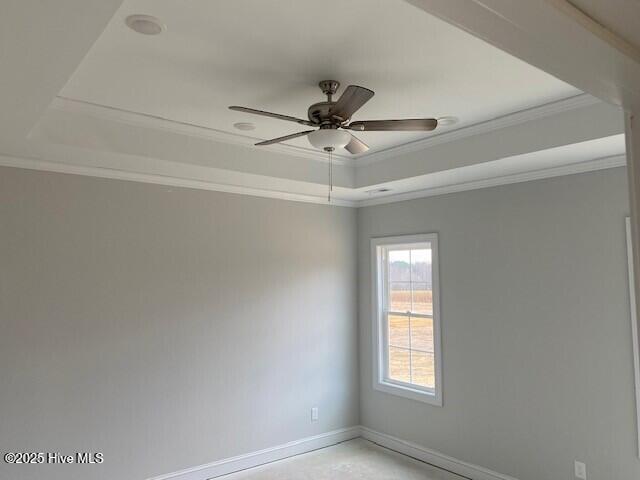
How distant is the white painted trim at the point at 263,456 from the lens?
154 inches

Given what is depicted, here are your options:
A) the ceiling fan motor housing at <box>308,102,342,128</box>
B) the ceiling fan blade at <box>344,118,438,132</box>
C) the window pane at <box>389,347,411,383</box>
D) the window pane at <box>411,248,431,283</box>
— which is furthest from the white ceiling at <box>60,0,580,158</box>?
the window pane at <box>389,347,411,383</box>

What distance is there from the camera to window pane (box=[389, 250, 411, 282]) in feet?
15.8

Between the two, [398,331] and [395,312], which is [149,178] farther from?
[398,331]

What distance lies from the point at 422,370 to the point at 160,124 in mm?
3268

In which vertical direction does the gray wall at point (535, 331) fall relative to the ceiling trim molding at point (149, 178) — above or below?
below

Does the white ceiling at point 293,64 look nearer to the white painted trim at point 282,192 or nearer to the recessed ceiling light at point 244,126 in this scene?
the recessed ceiling light at point 244,126

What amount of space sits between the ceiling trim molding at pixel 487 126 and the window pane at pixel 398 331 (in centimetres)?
166

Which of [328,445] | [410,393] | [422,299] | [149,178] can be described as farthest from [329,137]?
[328,445]

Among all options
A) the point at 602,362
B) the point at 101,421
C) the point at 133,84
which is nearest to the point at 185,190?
the point at 133,84

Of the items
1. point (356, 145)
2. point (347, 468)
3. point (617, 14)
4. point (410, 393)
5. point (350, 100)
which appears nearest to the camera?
point (617, 14)

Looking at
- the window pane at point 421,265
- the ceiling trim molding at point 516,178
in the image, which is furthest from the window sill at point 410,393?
the ceiling trim molding at point 516,178

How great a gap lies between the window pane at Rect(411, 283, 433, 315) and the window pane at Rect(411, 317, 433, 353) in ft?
0.29

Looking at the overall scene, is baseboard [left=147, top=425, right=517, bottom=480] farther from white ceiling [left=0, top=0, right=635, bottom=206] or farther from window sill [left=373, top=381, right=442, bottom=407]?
white ceiling [left=0, top=0, right=635, bottom=206]

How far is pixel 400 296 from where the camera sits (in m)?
4.89
